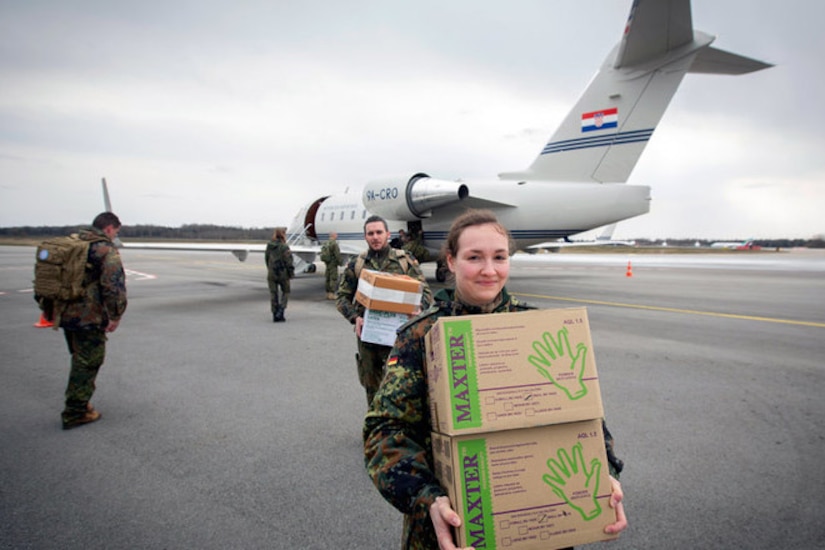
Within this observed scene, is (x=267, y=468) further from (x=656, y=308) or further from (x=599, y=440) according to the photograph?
(x=656, y=308)

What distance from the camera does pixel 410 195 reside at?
Answer: 10875 mm

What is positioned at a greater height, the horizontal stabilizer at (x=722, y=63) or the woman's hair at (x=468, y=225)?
the horizontal stabilizer at (x=722, y=63)

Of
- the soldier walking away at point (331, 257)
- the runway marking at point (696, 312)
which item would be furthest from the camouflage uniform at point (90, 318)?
the runway marking at point (696, 312)

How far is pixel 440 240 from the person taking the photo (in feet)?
40.5

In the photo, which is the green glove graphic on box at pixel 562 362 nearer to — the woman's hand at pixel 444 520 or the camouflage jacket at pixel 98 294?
the woman's hand at pixel 444 520

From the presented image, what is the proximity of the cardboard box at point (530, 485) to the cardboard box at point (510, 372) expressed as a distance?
49mm

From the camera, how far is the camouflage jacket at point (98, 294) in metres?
3.85

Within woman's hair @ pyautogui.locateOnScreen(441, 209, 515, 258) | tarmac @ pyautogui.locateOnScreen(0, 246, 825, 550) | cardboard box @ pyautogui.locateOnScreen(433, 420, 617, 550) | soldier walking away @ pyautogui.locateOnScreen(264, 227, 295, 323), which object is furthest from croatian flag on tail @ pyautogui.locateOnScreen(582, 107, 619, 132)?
cardboard box @ pyautogui.locateOnScreen(433, 420, 617, 550)

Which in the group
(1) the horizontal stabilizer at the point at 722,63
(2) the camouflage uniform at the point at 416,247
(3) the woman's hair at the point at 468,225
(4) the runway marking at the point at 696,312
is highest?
(1) the horizontal stabilizer at the point at 722,63

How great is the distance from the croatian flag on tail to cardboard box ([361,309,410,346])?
29.7ft

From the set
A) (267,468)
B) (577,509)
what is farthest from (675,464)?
(267,468)

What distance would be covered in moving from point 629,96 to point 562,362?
10.4 m

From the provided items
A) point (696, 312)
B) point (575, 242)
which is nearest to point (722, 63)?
point (696, 312)

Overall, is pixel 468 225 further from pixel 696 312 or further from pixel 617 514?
pixel 696 312
